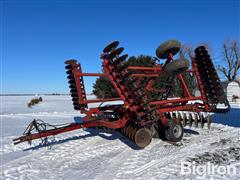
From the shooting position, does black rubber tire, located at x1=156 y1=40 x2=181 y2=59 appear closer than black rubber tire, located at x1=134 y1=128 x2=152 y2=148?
No

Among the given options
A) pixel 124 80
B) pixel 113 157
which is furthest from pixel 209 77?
pixel 113 157

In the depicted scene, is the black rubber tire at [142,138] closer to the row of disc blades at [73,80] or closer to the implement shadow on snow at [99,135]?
the implement shadow on snow at [99,135]

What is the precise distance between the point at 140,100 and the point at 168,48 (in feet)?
8.12

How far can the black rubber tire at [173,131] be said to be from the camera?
258 inches

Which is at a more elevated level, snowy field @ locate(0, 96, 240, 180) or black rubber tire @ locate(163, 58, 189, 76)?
black rubber tire @ locate(163, 58, 189, 76)

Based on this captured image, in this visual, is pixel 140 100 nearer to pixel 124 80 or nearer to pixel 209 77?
pixel 124 80

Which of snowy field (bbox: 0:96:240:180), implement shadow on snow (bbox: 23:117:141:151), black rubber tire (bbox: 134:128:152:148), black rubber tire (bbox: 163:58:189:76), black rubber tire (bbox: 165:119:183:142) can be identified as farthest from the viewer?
black rubber tire (bbox: 163:58:189:76)

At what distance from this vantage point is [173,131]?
6.60m

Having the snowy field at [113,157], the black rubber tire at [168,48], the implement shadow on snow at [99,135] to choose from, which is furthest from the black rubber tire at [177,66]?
the implement shadow on snow at [99,135]

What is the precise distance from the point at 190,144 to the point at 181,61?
2224 mm

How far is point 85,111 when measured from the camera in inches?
291

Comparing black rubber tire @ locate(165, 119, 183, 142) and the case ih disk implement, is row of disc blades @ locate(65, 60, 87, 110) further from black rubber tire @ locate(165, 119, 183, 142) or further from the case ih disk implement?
black rubber tire @ locate(165, 119, 183, 142)

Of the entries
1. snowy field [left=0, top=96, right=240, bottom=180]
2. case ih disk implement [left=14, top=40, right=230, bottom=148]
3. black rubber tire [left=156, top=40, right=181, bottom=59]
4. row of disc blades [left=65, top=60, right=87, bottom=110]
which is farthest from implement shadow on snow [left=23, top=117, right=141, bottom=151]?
black rubber tire [left=156, top=40, right=181, bottom=59]

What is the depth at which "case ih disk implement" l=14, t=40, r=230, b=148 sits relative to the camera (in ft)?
19.1
